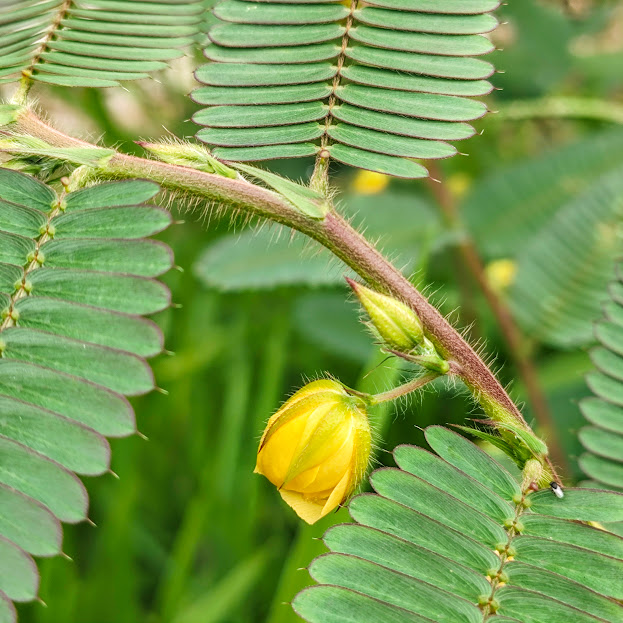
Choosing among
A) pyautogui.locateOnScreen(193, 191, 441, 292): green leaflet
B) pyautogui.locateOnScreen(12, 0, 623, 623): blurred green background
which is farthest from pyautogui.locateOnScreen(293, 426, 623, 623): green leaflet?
pyautogui.locateOnScreen(193, 191, 441, 292): green leaflet

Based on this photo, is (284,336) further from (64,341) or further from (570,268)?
(64,341)

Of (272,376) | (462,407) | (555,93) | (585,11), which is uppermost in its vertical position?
(585,11)

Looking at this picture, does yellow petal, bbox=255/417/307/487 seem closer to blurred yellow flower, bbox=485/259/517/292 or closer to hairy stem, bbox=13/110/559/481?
hairy stem, bbox=13/110/559/481

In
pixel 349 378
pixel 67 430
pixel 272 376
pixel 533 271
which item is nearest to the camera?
pixel 67 430

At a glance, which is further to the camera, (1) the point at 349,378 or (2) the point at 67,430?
(1) the point at 349,378

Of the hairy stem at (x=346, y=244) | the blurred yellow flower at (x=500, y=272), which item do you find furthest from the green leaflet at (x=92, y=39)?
the blurred yellow flower at (x=500, y=272)

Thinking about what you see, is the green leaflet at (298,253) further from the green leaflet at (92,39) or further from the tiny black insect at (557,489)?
the tiny black insect at (557,489)

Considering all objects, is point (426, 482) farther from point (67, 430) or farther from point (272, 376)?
point (272, 376)

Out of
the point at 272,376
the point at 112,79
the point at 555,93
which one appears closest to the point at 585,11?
the point at 555,93
